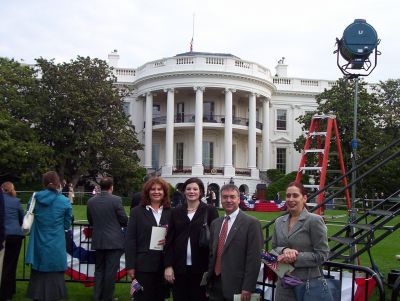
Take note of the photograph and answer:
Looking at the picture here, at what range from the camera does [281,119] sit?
1933 inches

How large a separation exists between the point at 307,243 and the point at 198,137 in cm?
3625

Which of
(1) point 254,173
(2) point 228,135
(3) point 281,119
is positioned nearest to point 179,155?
(2) point 228,135

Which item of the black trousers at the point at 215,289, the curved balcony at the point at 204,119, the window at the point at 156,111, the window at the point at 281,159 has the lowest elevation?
the black trousers at the point at 215,289

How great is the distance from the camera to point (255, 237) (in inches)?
199

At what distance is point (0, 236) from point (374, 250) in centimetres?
1073

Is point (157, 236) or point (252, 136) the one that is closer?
point (157, 236)

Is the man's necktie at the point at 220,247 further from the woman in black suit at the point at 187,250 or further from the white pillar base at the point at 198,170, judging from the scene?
the white pillar base at the point at 198,170

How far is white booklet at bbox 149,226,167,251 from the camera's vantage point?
5.81 metres

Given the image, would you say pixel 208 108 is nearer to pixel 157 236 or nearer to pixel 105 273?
pixel 105 273

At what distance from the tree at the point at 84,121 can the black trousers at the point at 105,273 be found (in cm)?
2704

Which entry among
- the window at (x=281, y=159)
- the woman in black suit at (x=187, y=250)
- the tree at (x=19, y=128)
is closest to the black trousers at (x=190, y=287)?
the woman in black suit at (x=187, y=250)

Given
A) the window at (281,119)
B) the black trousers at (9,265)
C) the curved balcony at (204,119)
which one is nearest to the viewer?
the black trousers at (9,265)

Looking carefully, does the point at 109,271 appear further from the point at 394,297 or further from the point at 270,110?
the point at 270,110

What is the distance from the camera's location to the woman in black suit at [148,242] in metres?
5.81
